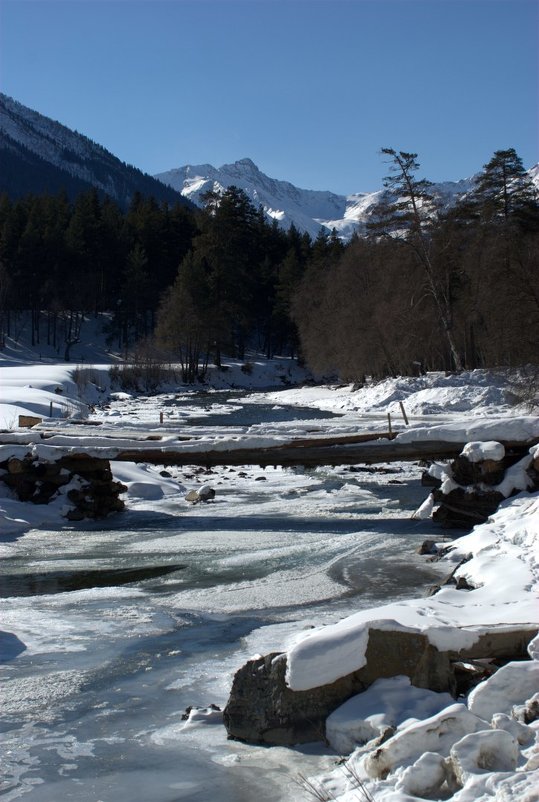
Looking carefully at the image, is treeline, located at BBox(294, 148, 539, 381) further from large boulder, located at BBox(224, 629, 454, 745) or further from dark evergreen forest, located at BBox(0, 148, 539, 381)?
large boulder, located at BBox(224, 629, 454, 745)

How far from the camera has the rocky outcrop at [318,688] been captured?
217 inches

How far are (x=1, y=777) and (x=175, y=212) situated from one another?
8113cm

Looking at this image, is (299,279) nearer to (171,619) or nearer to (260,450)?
(260,450)

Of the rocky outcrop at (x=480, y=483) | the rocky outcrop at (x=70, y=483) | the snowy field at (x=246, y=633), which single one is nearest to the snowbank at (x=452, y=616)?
the snowy field at (x=246, y=633)

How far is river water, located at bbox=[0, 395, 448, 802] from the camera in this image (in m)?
A: 5.28

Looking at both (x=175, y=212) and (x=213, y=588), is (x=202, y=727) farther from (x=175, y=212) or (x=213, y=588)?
(x=175, y=212)

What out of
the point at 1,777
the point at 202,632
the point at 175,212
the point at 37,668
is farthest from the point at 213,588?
the point at 175,212

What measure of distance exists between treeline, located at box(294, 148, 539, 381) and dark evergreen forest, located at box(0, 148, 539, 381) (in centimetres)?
9

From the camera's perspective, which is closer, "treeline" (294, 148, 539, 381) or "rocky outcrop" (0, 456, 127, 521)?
"rocky outcrop" (0, 456, 127, 521)

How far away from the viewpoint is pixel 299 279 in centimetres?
7325

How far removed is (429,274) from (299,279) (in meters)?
33.9

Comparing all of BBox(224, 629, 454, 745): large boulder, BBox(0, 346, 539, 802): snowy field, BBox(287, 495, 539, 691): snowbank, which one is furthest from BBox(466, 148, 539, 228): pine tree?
BBox(224, 629, 454, 745): large boulder

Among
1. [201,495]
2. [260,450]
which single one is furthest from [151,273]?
[260,450]

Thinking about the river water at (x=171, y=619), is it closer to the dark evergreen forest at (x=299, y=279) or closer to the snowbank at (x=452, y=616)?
the snowbank at (x=452, y=616)
